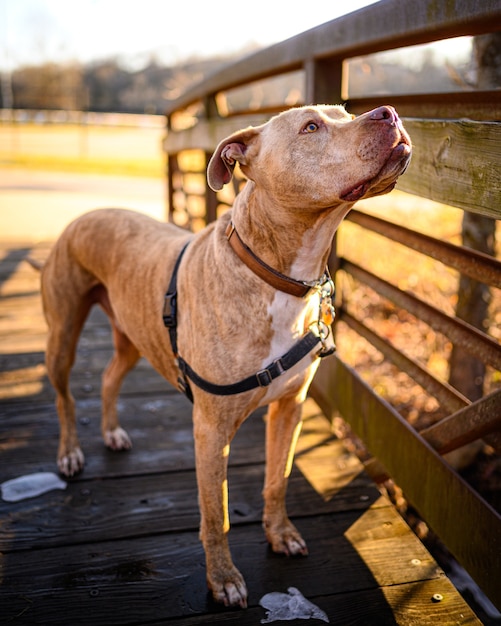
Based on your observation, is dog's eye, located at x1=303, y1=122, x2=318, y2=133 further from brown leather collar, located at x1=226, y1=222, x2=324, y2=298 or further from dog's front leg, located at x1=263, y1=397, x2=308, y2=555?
dog's front leg, located at x1=263, y1=397, x2=308, y2=555

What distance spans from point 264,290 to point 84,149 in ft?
88.0

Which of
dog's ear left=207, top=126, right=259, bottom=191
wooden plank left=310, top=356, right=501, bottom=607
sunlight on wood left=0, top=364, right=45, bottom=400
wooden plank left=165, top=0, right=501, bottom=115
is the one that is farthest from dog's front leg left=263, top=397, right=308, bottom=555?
sunlight on wood left=0, top=364, right=45, bottom=400

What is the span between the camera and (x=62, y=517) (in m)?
2.63

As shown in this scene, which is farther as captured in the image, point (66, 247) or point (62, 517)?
point (66, 247)

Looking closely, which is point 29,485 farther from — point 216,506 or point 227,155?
point 227,155

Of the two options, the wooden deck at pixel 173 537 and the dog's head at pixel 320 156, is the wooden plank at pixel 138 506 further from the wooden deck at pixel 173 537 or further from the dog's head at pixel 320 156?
the dog's head at pixel 320 156

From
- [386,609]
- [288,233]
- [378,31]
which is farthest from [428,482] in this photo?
[378,31]

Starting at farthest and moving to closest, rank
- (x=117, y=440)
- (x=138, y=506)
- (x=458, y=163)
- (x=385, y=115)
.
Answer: (x=117, y=440)
(x=138, y=506)
(x=458, y=163)
(x=385, y=115)

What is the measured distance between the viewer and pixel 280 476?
8.09 feet

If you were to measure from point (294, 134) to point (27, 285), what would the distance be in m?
4.95

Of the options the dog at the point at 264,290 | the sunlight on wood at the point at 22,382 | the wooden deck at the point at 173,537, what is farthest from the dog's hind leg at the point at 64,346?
the sunlight on wood at the point at 22,382

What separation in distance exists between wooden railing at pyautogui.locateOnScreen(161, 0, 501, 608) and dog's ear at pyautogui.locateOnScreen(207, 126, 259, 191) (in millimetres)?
611

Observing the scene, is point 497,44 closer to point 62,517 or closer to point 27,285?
point 62,517

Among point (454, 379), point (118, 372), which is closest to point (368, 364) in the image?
point (454, 379)
